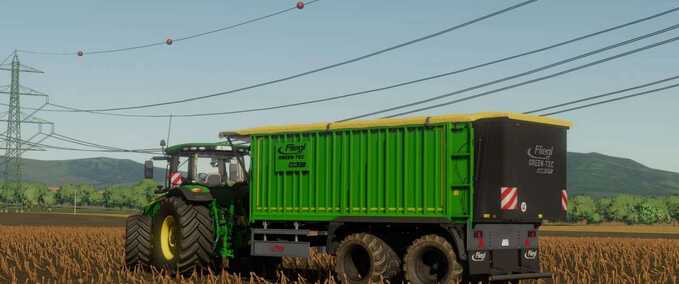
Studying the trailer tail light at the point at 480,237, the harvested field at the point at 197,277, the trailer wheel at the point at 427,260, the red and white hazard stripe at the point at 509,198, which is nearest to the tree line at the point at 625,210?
the harvested field at the point at 197,277

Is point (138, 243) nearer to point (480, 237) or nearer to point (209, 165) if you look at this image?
point (209, 165)

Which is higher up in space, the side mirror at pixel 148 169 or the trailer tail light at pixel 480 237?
the side mirror at pixel 148 169

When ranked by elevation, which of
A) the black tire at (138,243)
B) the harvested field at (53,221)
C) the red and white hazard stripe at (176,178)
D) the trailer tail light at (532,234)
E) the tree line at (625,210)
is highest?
the red and white hazard stripe at (176,178)

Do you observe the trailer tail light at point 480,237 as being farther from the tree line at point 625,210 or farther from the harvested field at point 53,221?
the tree line at point 625,210

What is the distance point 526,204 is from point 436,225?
61.9 inches

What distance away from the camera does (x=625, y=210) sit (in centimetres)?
15675

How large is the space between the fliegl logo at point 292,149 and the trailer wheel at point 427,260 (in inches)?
117

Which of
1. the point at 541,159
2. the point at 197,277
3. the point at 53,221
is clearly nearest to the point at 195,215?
the point at 197,277

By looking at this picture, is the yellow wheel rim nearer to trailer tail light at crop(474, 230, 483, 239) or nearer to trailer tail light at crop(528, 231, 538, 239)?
trailer tail light at crop(474, 230, 483, 239)

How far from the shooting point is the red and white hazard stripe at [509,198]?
13.6 m

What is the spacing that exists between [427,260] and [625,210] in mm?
151374

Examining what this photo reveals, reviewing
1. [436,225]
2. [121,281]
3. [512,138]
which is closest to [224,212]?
[121,281]

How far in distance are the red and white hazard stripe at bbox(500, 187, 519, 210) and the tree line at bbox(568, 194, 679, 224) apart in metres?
142

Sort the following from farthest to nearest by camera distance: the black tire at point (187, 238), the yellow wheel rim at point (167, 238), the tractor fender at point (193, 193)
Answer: the yellow wheel rim at point (167, 238), the tractor fender at point (193, 193), the black tire at point (187, 238)
